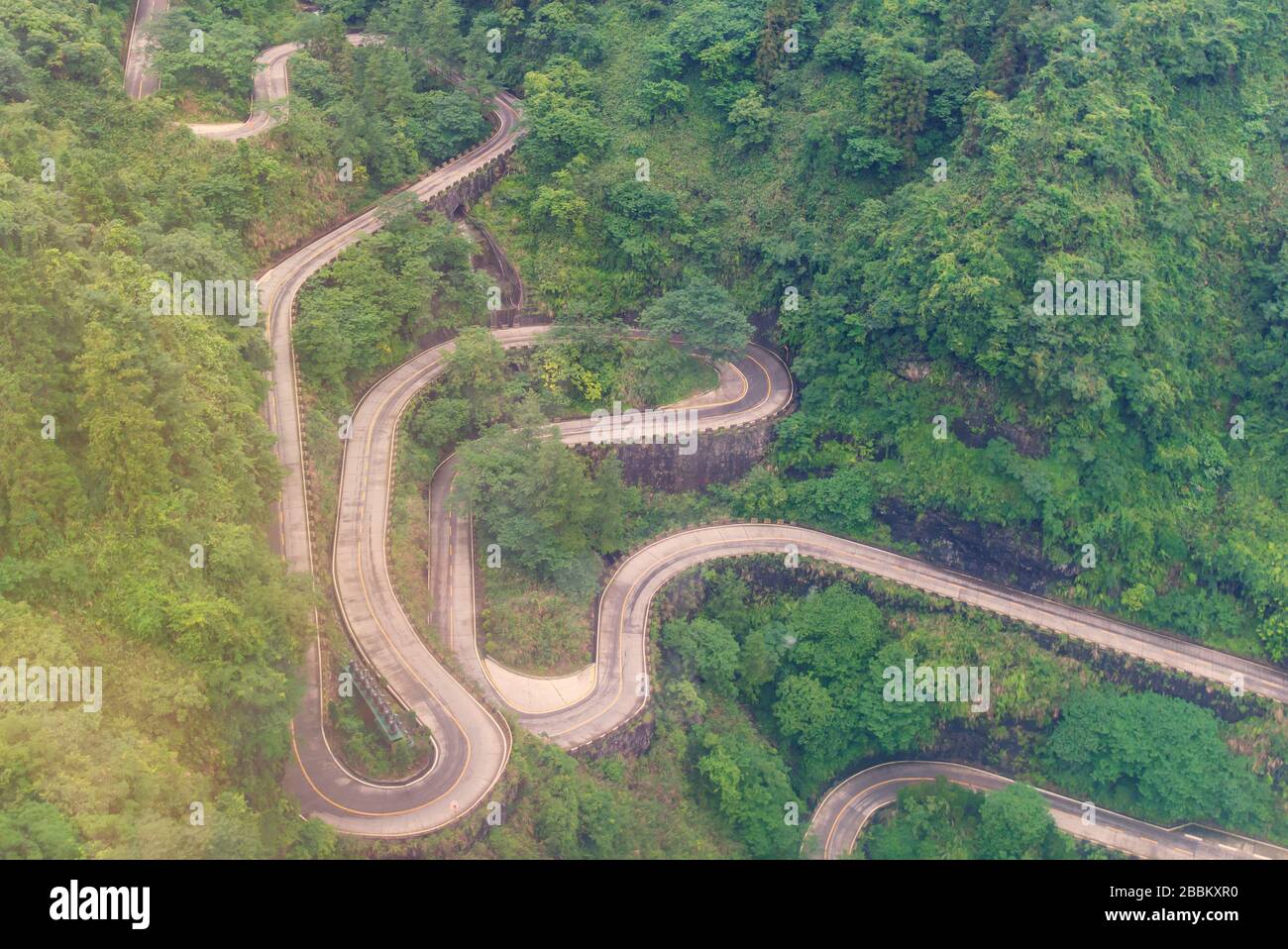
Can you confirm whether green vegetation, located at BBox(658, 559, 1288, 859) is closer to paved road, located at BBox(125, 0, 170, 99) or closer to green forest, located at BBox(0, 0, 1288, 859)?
green forest, located at BBox(0, 0, 1288, 859)

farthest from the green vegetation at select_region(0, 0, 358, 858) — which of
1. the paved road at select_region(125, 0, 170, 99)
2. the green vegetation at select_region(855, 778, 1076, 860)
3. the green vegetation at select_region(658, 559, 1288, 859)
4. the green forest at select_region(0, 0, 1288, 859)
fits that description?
the green vegetation at select_region(855, 778, 1076, 860)

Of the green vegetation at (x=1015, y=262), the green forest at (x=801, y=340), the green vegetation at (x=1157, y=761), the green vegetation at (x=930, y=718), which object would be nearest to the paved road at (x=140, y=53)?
the green forest at (x=801, y=340)

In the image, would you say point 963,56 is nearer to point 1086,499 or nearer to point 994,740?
point 1086,499

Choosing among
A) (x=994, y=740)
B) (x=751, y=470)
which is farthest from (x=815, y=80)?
(x=994, y=740)

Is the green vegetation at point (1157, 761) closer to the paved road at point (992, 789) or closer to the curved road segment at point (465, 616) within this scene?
the paved road at point (992, 789)

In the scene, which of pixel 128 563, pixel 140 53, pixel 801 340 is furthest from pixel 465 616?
pixel 140 53

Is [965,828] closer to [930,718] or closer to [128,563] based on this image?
[930,718]
